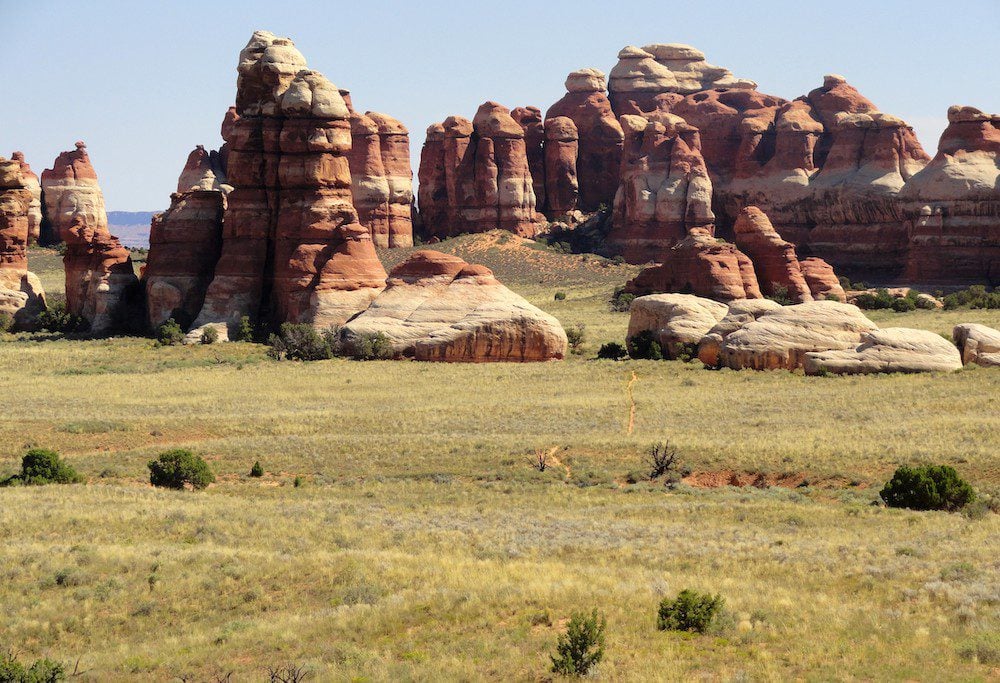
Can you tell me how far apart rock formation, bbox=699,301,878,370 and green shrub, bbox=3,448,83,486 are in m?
25.0

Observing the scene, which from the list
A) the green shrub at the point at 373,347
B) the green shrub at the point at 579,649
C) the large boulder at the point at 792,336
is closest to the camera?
the green shrub at the point at 579,649

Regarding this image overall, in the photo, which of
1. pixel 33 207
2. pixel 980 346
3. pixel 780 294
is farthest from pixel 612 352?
pixel 33 207

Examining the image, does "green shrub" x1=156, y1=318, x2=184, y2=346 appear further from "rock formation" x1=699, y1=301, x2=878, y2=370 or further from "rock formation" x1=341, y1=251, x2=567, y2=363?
"rock formation" x1=699, y1=301, x2=878, y2=370

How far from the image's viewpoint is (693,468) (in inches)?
1297

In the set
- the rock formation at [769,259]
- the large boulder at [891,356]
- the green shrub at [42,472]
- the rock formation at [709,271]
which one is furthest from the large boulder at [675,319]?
the green shrub at [42,472]

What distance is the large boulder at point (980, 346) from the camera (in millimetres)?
46531

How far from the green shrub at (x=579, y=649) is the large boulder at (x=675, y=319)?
3517 cm

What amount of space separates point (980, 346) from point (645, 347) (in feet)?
41.3

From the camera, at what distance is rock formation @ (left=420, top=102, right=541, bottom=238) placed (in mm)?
105938

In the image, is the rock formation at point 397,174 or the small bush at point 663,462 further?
the rock formation at point 397,174

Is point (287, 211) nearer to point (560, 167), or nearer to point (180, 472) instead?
point (180, 472)

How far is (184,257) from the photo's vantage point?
208 feet

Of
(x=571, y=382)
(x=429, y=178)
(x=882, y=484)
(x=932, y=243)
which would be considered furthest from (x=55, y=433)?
(x=429, y=178)

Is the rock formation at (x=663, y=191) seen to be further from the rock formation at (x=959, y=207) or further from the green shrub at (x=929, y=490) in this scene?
the green shrub at (x=929, y=490)
